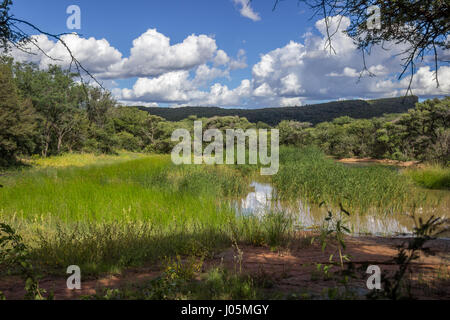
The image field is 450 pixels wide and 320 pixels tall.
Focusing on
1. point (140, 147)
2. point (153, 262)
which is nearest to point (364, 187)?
point (153, 262)

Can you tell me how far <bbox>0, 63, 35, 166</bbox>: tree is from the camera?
53.7ft

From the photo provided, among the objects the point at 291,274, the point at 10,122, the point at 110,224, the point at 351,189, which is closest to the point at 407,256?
the point at 291,274

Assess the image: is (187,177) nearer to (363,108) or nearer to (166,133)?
(166,133)

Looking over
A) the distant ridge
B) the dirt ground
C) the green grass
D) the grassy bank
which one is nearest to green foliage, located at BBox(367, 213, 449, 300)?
the dirt ground

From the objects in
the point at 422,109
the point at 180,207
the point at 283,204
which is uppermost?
the point at 422,109

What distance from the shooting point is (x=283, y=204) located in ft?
34.8

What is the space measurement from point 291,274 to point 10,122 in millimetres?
18381

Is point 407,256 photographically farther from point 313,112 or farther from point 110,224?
point 313,112

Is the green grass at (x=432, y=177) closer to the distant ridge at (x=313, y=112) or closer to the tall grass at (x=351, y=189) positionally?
the tall grass at (x=351, y=189)

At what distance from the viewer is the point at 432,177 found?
1399cm

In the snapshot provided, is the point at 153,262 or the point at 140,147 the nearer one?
the point at 153,262

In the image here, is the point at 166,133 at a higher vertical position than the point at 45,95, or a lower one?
lower

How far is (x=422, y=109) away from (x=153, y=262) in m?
26.2
